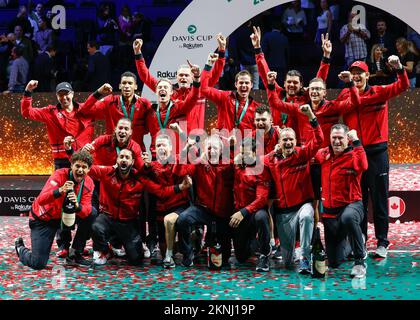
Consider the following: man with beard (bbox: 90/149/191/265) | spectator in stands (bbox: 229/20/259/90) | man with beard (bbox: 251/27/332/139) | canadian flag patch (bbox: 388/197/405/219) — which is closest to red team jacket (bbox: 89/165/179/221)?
man with beard (bbox: 90/149/191/265)

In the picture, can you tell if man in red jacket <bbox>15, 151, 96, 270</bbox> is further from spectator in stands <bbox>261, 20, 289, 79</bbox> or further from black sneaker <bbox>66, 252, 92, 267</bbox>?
spectator in stands <bbox>261, 20, 289, 79</bbox>

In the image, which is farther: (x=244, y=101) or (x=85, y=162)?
(x=244, y=101)

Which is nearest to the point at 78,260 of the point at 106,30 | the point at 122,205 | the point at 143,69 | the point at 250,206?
the point at 122,205

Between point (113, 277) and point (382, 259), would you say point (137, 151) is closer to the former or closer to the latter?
point (113, 277)

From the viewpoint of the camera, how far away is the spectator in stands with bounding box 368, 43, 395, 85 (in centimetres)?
931

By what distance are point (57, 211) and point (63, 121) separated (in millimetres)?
1197

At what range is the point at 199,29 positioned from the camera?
29.0ft

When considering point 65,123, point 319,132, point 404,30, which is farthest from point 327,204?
point 404,30

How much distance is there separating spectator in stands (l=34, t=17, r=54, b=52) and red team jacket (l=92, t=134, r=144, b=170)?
344 cm

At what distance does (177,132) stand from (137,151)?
403 millimetres

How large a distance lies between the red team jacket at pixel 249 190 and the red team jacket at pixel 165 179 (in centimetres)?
49

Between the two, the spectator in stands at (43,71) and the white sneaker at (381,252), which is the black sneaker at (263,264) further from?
the spectator in stands at (43,71)

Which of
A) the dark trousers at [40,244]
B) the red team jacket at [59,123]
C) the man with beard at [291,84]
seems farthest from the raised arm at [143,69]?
the dark trousers at [40,244]

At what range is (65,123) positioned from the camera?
7680 millimetres
